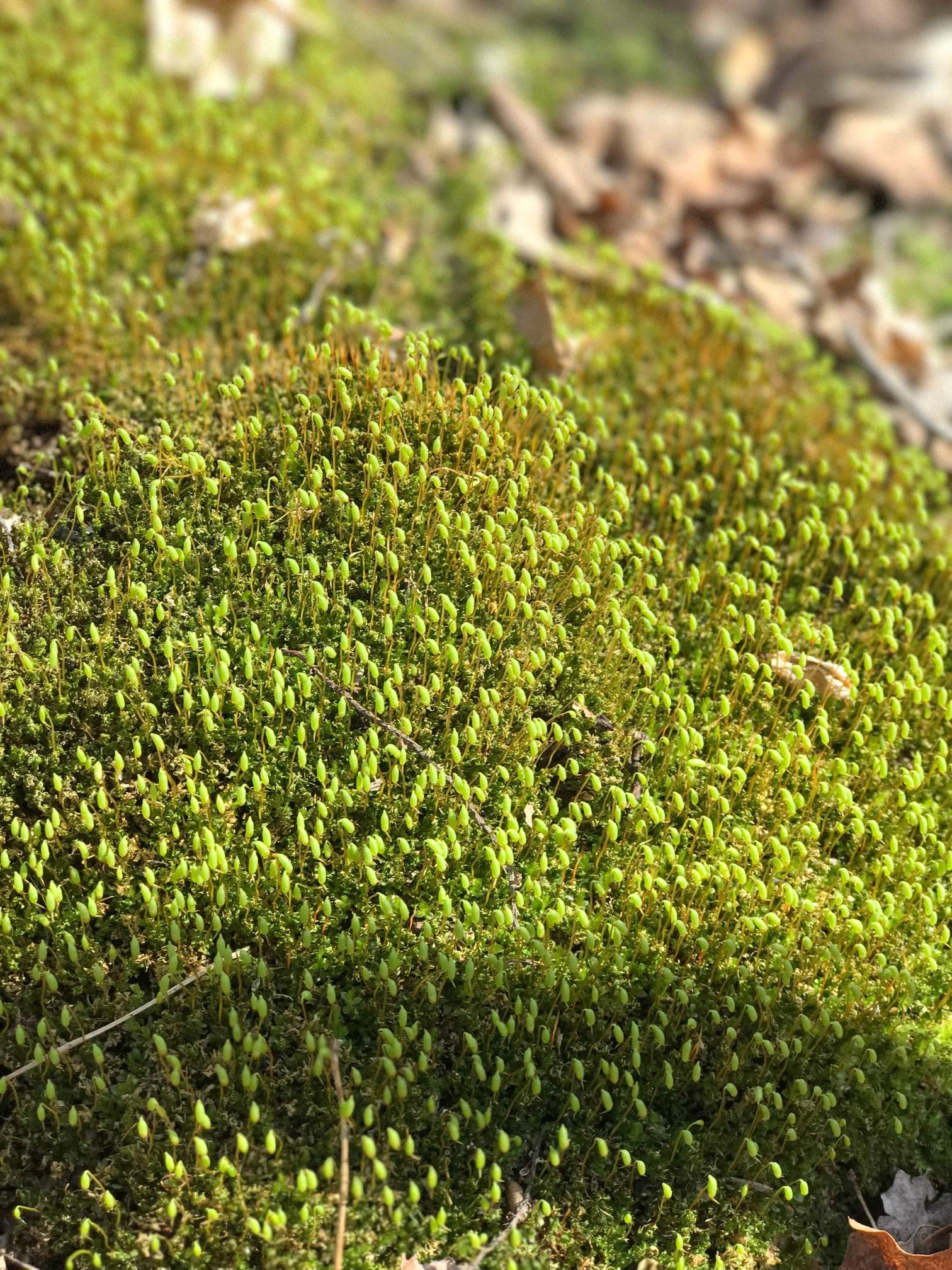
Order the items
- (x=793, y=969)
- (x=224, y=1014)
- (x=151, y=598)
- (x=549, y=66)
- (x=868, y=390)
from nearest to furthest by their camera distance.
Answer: (x=224, y=1014), (x=793, y=969), (x=151, y=598), (x=868, y=390), (x=549, y=66)

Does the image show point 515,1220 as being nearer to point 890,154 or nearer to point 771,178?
point 771,178

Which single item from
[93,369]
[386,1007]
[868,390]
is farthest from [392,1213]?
[868,390]

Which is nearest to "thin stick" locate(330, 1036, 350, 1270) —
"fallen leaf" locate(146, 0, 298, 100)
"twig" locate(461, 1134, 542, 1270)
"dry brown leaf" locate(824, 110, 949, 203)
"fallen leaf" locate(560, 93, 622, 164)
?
"twig" locate(461, 1134, 542, 1270)

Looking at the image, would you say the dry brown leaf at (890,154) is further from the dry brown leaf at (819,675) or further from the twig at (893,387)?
the dry brown leaf at (819,675)

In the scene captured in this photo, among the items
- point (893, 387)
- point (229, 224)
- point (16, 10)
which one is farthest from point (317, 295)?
point (16, 10)

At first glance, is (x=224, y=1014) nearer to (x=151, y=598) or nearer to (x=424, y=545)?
(x=151, y=598)

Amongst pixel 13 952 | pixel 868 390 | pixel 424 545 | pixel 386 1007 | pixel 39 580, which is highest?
pixel 868 390

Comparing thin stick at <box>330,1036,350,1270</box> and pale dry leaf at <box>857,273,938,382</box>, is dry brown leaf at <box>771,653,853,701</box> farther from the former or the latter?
pale dry leaf at <box>857,273,938,382</box>
